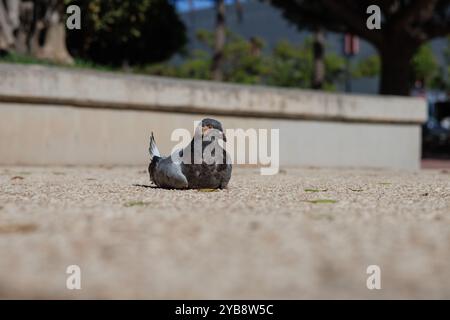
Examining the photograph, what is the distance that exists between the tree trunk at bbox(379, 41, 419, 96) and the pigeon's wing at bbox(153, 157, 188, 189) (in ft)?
38.2

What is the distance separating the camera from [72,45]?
16.2 meters

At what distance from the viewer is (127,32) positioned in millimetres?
15250

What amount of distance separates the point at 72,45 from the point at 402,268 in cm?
1407

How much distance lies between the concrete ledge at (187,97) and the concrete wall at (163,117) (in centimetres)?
2

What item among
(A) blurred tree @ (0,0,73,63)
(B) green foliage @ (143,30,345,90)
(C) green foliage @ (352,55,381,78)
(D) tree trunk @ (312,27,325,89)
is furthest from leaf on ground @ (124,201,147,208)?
(C) green foliage @ (352,55,381,78)

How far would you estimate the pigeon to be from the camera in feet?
20.9

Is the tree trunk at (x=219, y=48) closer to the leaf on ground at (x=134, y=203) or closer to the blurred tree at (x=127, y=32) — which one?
the blurred tree at (x=127, y=32)

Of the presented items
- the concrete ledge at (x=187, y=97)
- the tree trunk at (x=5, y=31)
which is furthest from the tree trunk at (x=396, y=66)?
the tree trunk at (x=5, y=31)

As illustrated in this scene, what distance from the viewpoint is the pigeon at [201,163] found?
6.36m

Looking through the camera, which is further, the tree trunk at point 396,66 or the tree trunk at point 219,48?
the tree trunk at point 219,48

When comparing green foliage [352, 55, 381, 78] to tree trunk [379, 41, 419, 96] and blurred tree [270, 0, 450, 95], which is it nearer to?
blurred tree [270, 0, 450, 95]

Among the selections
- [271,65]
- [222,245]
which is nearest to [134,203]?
[222,245]
